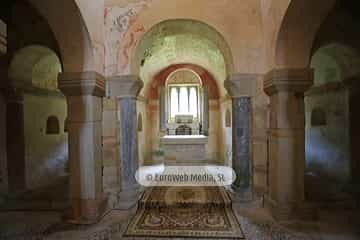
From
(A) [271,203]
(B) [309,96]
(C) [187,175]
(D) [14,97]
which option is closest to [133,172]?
(C) [187,175]

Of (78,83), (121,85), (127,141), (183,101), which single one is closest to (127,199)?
(127,141)

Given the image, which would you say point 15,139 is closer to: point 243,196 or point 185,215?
point 185,215

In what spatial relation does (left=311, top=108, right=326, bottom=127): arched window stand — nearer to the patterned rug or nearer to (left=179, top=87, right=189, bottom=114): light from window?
the patterned rug

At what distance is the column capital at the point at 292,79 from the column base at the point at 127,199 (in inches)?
120

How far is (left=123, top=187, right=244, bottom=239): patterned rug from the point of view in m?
3.20

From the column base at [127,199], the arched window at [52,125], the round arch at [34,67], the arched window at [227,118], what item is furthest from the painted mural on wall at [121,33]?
the arched window at [227,118]

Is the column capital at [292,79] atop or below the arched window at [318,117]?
atop

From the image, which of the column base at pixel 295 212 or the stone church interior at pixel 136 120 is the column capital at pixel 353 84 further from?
the column base at pixel 295 212

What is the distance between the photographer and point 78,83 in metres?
3.46

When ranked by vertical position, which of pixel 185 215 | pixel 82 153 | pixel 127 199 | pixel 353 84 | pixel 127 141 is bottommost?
A: pixel 185 215

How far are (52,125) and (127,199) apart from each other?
10.8ft

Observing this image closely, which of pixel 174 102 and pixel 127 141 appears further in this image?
pixel 174 102

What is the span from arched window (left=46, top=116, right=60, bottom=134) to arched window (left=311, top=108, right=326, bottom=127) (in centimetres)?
673

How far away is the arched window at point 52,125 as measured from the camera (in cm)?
599
